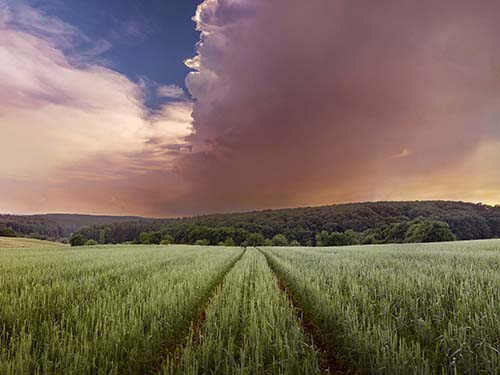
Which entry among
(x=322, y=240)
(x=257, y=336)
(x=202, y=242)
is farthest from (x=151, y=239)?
(x=257, y=336)

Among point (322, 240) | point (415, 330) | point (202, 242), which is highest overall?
point (415, 330)

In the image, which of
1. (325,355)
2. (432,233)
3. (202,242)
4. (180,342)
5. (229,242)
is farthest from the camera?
(202,242)

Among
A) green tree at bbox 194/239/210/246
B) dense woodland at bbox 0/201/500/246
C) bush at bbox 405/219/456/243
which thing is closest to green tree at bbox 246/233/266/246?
dense woodland at bbox 0/201/500/246

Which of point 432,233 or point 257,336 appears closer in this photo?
point 257,336

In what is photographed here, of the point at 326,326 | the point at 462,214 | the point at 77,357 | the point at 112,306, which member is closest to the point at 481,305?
the point at 326,326

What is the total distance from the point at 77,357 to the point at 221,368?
1.63 meters

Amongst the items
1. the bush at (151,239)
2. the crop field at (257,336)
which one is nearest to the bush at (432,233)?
the crop field at (257,336)

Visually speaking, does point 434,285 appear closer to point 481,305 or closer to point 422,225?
point 481,305

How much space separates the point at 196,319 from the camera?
6898 mm

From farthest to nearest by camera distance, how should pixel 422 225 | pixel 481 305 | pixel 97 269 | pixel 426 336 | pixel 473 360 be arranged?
1. pixel 422 225
2. pixel 97 269
3. pixel 481 305
4. pixel 426 336
5. pixel 473 360

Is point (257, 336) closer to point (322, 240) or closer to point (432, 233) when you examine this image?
point (432, 233)

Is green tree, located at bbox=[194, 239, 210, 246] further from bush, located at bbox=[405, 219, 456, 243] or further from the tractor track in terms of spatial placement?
the tractor track

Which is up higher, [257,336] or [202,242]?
[257,336]

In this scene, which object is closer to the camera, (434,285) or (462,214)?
(434,285)
